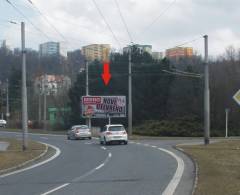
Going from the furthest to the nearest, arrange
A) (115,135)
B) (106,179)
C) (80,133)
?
(80,133) < (115,135) < (106,179)

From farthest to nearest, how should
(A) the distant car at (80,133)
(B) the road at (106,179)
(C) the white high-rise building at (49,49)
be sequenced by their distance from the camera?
(C) the white high-rise building at (49,49) → (A) the distant car at (80,133) → (B) the road at (106,179)

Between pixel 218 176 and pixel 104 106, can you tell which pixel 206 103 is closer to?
pixel 218 176

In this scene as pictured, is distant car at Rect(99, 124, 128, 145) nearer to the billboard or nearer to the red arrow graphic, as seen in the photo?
the billboard

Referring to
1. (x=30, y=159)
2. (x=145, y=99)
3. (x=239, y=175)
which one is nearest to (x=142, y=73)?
(x=145, y=99)

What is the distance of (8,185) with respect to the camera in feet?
57.8

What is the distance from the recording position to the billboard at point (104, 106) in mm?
70625

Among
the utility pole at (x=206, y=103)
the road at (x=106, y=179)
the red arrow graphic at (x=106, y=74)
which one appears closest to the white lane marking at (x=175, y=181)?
the road at (x=106, y=179)

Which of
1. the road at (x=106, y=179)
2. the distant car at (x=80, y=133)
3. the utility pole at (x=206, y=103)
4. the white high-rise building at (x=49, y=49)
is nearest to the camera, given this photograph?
the road at (x=106, y=179)

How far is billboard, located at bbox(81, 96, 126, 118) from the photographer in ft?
232

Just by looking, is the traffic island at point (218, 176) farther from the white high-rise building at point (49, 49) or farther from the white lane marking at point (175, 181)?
the white high-rise building at point (49, 49)

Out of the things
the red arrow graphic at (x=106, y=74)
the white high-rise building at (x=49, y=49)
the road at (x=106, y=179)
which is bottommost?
the road at (x=106, y=179)

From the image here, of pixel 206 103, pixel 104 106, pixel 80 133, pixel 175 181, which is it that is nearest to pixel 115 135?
pixel 206 103

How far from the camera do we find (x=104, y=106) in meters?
71.0

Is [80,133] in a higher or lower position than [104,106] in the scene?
lower
